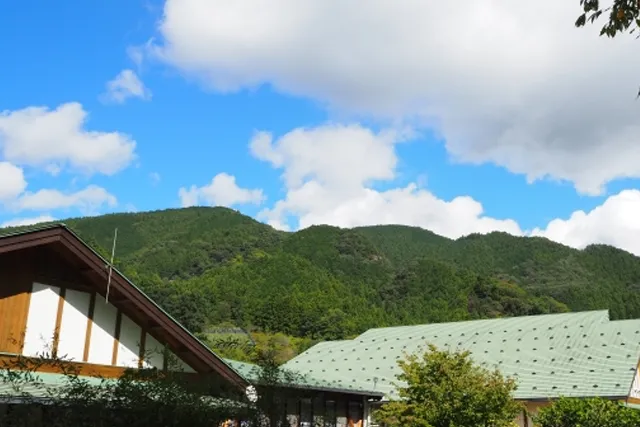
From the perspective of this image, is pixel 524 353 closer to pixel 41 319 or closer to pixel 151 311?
pixel 151 311

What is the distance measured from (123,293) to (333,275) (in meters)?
92.9

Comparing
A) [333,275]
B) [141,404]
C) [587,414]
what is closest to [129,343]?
[141,404]

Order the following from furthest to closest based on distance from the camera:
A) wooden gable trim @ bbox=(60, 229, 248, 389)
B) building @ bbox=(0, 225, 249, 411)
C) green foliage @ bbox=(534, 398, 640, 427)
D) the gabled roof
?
1. green foliage @ bbox=(534, 398, 640, 427)
2. wooden gable trim @ bbox=(60, 229, 248, 389)
3. the gabled roof
4. building @ bbox=(0, 225, 249, 411)

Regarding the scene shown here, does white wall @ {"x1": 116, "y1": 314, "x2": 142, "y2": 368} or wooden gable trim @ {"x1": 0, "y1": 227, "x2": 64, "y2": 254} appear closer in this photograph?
wooden gable trim @ {"x1": 0, "y1": 227, "x2": 64, "y2": 254}

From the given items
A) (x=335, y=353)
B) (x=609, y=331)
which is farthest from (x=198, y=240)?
(x=609, y=331)

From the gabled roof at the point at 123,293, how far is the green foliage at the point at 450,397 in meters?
7.30

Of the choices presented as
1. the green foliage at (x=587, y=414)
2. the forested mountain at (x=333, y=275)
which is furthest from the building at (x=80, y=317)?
the forested mountain at (x=333, y=275)

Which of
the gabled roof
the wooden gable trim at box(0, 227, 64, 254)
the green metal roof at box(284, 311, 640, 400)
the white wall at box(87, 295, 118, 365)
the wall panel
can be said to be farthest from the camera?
the green metal roof at box(284, 311, 640, 400)

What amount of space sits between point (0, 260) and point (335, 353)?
2665 cm

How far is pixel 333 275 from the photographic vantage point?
106 metres

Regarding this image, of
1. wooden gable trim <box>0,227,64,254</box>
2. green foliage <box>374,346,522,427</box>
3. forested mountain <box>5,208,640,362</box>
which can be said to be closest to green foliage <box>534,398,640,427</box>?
green foliage <box>374,346,522,427</box>

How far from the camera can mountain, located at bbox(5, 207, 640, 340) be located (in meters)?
82.9

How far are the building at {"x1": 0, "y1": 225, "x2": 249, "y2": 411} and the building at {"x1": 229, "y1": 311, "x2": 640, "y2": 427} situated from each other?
5.40m

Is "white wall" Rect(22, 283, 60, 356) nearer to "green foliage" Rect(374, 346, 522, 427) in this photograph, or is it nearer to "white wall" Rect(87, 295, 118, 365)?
"white wall" Rect(87, 295, 118, 365)
